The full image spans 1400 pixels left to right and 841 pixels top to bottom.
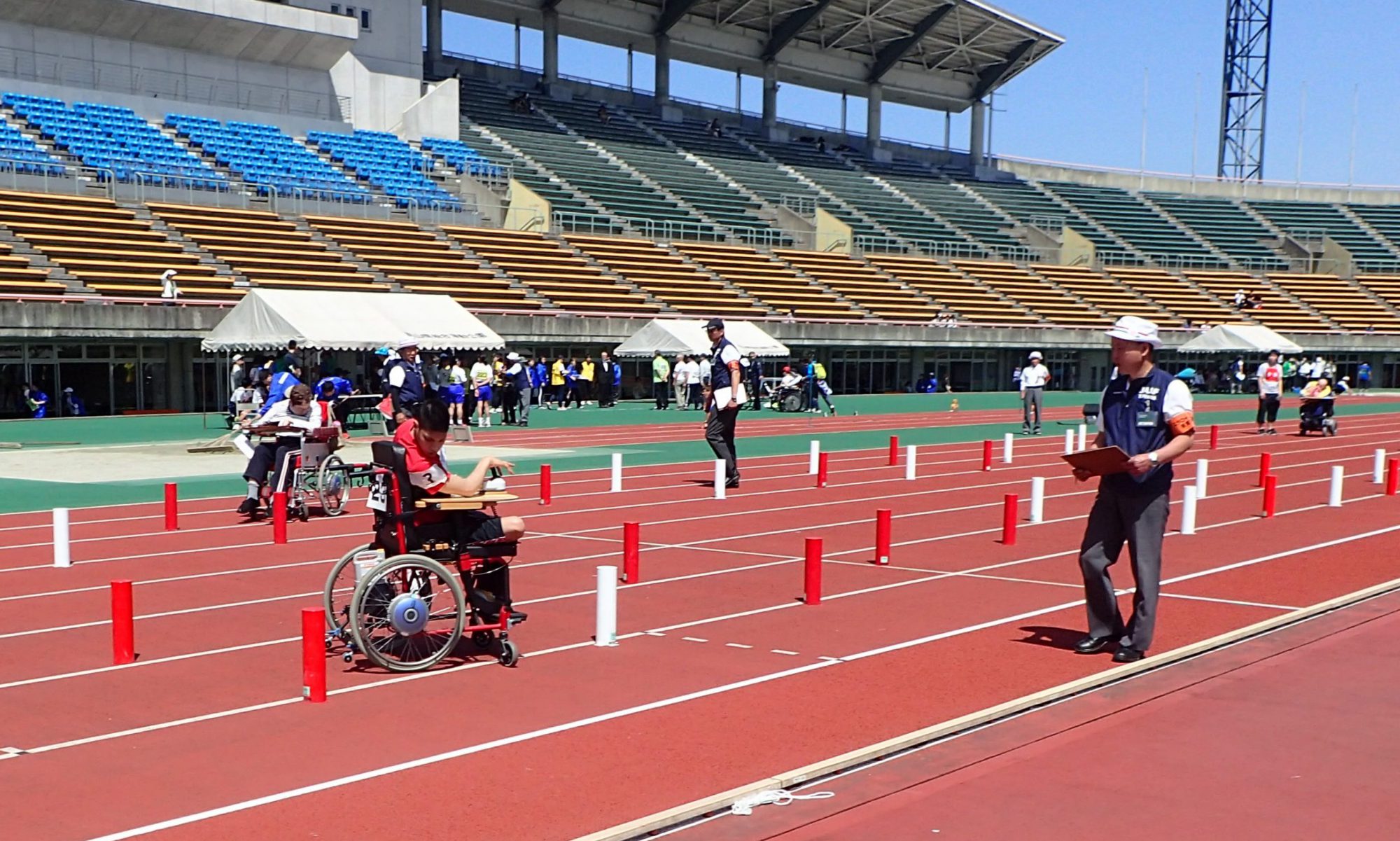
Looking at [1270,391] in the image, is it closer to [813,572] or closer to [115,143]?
[813,572]

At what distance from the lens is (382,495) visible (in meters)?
8.93

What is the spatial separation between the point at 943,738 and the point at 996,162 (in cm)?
7986

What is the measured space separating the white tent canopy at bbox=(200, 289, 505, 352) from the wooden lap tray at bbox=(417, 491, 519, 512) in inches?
828

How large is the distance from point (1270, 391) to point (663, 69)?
147 feet

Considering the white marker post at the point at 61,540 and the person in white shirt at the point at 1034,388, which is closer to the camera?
the white marker post at the point at 61,540

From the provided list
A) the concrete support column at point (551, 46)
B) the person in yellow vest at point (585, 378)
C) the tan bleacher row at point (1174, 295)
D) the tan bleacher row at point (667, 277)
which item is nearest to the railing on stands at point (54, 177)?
the person in yellow vest at point (585, 378)

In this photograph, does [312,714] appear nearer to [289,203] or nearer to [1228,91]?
[289,203]

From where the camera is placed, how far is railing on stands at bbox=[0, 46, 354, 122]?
4612 cm

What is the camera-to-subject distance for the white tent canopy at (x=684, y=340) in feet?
137

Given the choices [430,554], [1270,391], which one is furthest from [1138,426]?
[1270,391]

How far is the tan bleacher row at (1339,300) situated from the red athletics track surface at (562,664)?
57.3 m

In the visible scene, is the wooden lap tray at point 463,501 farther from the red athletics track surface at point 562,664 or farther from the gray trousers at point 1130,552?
the gray trousers at point 1130,552

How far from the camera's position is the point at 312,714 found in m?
7.56

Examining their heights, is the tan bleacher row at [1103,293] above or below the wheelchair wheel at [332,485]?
above
